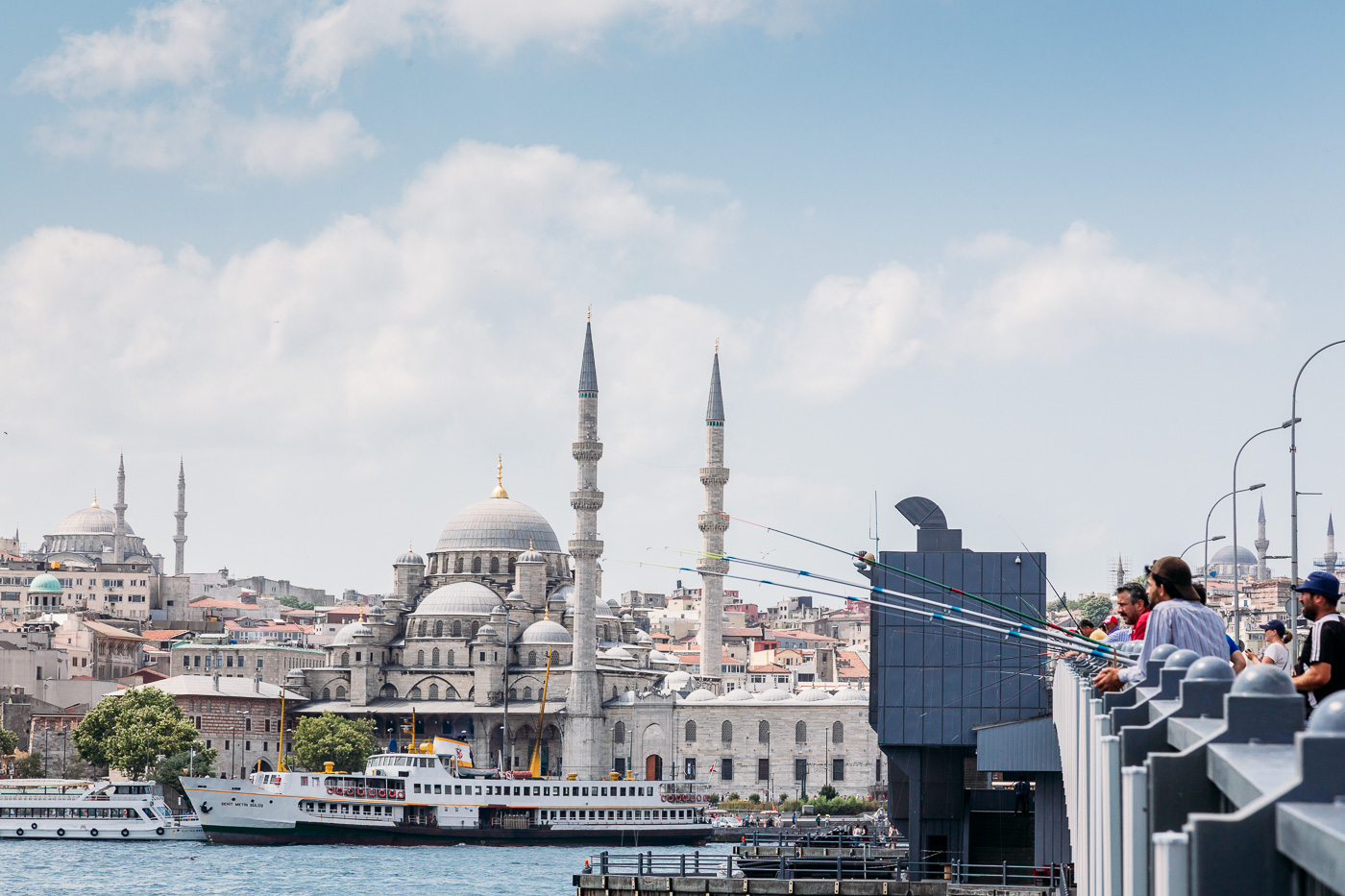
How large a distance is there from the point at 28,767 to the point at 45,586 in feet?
109

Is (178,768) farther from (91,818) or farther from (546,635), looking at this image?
(546,635)

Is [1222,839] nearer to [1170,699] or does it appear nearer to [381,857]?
[1170,699]

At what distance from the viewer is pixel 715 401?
74.1m

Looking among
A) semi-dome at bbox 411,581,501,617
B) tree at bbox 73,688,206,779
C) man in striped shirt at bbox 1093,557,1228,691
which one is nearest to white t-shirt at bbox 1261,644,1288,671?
man in striped shirt at bbox 1093,557,1228,691

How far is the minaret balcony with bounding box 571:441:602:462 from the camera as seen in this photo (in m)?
68.4

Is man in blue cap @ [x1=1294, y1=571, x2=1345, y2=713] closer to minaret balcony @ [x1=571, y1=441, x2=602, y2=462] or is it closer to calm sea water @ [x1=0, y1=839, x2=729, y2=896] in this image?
calm sea water @ [x1=0, y1=839, x2=729, y2=896]

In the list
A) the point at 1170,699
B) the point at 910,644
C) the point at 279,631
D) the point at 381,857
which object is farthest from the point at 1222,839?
the point at 279,631

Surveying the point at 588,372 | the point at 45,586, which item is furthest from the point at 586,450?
the point at 45,586

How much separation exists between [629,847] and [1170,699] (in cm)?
5219

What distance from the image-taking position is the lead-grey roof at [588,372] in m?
69.8

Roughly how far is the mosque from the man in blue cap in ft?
199

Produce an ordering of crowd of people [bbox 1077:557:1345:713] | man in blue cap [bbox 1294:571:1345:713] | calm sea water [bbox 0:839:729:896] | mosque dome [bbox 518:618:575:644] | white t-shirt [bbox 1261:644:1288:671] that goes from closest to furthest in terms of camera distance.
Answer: man in blue cap [bbox 1294:571:1345:713]
crowd of people [bbox 1077:557:1345:713]
white t-shirt [bbox 1261:644:1288:671]
calm sea water [bbox 0:839:729:896]
mosque dome [bbox 518:618:575:644]

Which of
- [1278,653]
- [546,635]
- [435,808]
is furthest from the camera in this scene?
[546,635]

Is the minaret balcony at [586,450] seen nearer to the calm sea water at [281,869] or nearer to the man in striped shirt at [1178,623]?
the calm sea water at [281,869]
